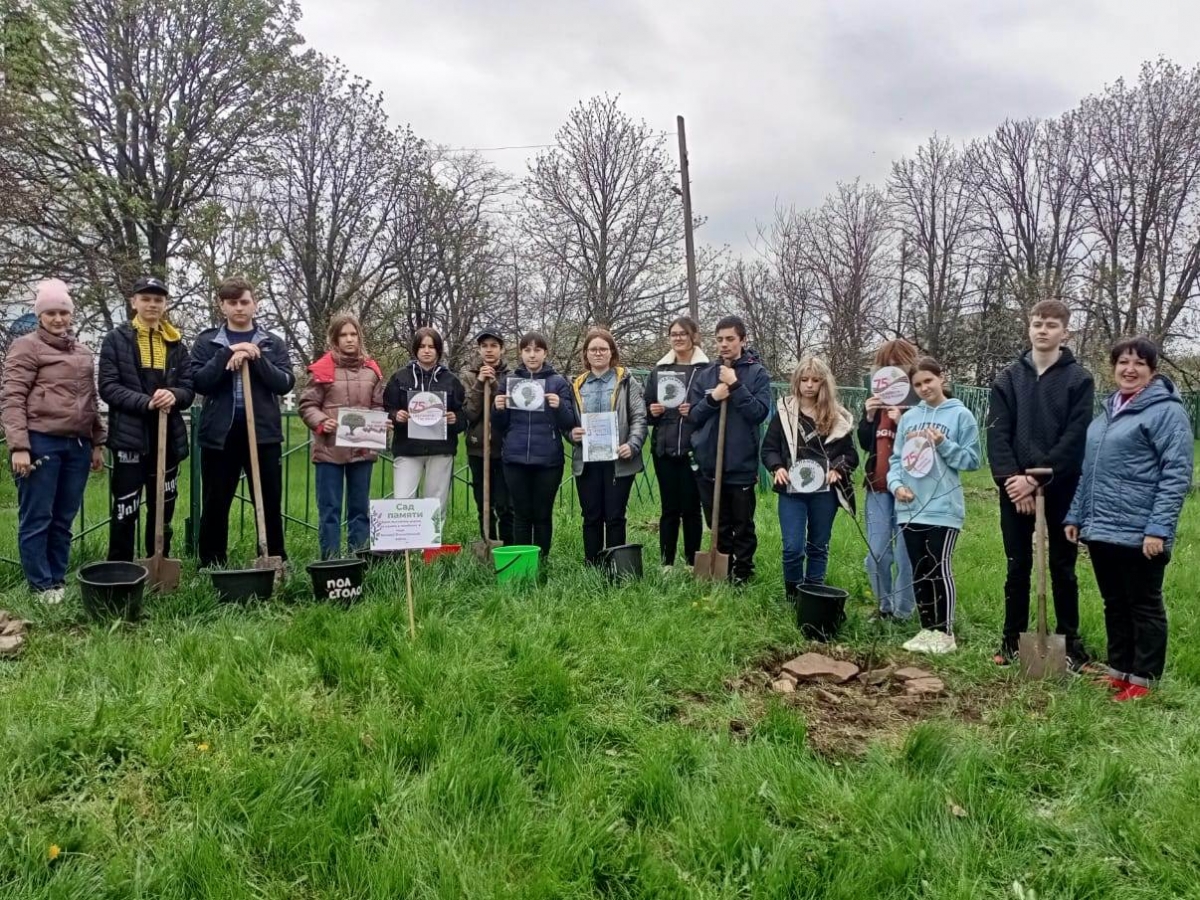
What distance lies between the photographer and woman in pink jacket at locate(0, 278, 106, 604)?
4.22 metres

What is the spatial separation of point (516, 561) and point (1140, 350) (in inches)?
144

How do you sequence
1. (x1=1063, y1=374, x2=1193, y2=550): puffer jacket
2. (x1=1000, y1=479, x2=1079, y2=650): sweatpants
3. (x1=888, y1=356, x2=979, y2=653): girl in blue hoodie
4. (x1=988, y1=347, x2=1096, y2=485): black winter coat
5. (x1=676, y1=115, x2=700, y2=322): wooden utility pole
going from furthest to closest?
(x1=676, y1=115, x2=700, y2=322): wooden utility pole → (x1=888, y1=356, x2=979, y2=653): girl in blue hoodie → (x1=1000, y1=479, x2=1079, y2=650): sweatpants → (x1=988, y1=347, x2=1096, y2=485): black winter coat → (x1=1063, y1=374, x2=1193, y2=550): puffer jacket

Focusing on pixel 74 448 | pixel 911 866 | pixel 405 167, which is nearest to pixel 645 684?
pixel 911 866

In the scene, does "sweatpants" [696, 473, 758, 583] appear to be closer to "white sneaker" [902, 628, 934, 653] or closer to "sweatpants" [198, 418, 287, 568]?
"white sneaker" [902, 628, 934, 653]

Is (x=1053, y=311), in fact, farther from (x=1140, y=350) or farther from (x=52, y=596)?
(x=52, y=596)

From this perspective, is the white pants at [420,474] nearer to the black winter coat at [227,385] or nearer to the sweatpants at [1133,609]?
the black winter coat at [227,385]

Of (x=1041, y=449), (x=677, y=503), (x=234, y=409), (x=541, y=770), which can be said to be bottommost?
(x=541, y=770)

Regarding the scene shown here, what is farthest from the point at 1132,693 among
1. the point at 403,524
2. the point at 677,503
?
the point at 403,524

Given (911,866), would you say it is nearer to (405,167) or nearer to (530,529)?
(530,529)

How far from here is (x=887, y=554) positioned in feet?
16.2

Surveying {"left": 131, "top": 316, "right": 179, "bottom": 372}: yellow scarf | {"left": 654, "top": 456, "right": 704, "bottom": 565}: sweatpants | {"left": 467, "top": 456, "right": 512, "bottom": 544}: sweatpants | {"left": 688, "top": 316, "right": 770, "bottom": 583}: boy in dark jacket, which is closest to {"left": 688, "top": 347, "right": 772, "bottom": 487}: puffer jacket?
{"left": 688, "top": 316, "right": 770, "bottom": 583}: boy in dark jacket

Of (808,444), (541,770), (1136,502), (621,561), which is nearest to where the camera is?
(541,770)

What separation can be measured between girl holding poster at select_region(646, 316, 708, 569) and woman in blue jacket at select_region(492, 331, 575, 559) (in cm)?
65

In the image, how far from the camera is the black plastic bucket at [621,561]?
4.92 m
